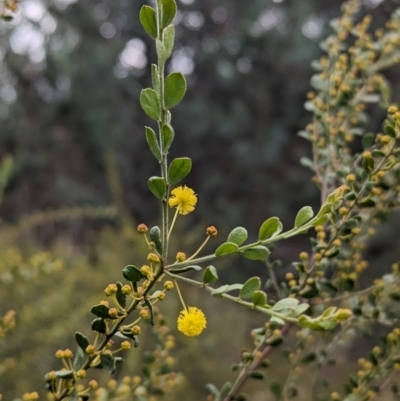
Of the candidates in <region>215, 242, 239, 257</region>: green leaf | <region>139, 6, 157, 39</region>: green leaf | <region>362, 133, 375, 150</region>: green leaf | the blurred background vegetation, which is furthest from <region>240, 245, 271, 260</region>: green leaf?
the blurred background vegetation

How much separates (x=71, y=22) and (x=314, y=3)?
1.76 meters

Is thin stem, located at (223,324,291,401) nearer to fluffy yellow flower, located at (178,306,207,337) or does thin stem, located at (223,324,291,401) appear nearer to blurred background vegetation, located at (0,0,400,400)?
fluffy yellow flower, located at (178,306,207,337)

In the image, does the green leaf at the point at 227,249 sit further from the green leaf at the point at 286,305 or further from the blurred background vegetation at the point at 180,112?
the blurred background vegetation at the point at 180,112

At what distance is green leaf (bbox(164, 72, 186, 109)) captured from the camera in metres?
0.25

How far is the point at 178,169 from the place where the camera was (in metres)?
0.26

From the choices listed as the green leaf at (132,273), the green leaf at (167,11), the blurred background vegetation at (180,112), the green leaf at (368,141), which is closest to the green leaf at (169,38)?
the green leaf at (167,11)

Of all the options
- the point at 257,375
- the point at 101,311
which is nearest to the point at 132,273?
the point at 101,311

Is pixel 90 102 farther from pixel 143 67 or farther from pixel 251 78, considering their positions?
pixel 251 78

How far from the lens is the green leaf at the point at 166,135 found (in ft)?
0.80

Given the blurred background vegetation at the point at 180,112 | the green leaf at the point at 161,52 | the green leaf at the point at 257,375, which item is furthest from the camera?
the blurred background vegetation at the point at 180,112

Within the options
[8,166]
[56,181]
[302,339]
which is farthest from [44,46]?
[302,339]

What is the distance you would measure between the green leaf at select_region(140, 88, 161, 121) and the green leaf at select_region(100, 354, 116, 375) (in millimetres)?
128

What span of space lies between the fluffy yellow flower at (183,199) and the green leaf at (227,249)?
2 cm

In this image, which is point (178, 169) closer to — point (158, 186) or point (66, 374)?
point (158, 186)
